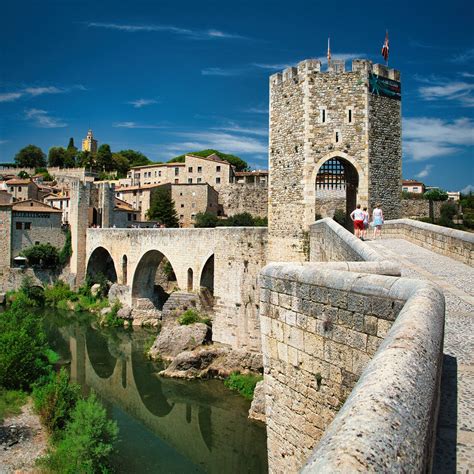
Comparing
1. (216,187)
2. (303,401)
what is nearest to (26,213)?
(216,187)

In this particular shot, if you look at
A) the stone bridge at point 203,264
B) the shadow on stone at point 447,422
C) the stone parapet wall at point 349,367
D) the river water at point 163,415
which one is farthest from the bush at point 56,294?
the shadow on stone at point 447,422

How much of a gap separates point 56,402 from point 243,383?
6380 millimetres

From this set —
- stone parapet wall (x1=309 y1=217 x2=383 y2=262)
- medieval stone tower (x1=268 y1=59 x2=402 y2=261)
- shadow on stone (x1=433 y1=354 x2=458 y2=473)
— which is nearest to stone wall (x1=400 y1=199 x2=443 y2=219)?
medieval stone tower (x1=268 y1=59 x2=402 y2=261)

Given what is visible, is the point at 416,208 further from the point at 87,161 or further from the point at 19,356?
the point at 87,161

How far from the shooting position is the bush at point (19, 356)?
16491mm

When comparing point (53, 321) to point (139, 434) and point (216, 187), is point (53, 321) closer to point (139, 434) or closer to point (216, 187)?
point (139, 434)

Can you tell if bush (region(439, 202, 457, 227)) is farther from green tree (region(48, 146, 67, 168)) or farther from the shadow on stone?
green tree (region(48, 146, 67, 168))

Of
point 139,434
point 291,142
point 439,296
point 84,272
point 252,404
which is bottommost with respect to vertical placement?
point 139,434

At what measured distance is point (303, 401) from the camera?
4625 millimetres

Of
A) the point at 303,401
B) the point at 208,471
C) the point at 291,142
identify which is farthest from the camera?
the point at 291,142

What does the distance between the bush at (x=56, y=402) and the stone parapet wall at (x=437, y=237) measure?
11.1 meters

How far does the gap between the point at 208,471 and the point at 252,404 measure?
9.73 feet

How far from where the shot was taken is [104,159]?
247 ft

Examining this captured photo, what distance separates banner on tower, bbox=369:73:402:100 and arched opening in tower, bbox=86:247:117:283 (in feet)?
82.5
